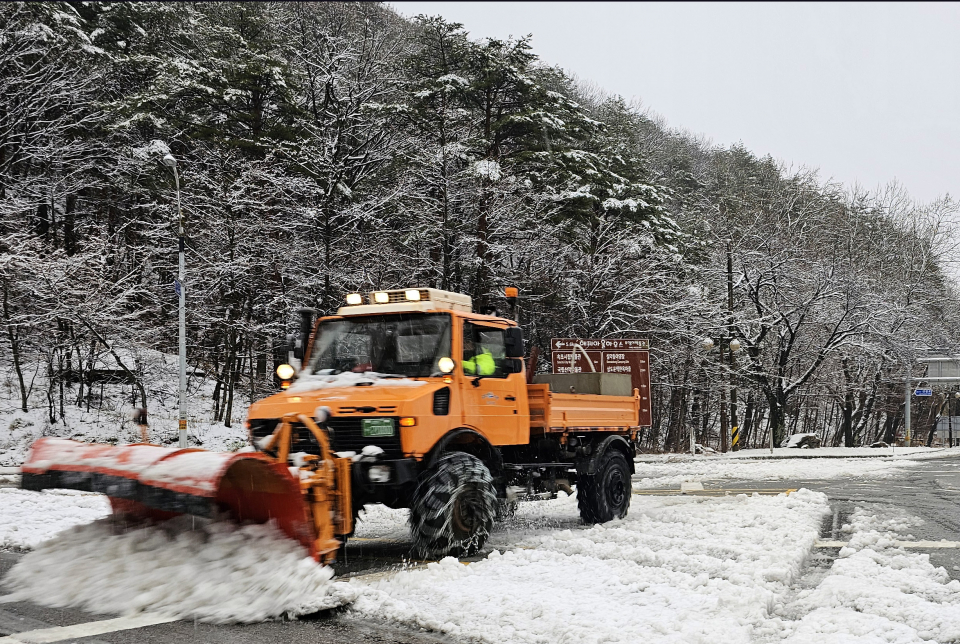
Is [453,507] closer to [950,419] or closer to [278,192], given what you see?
[278,192]

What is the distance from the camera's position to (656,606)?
6234 millimetres

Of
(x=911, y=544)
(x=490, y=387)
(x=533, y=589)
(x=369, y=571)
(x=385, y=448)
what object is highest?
(x=490, y=387)

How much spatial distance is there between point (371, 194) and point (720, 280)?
1783cm

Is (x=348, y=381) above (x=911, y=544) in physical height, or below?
above

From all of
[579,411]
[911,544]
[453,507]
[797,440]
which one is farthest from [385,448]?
[797,440]

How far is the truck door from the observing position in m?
9.06

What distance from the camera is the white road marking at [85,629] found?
17.5ft

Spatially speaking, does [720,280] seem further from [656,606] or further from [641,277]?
[656,606]

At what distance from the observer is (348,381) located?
863cm

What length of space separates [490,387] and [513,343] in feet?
1.73

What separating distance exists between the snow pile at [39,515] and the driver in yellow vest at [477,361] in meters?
3.63

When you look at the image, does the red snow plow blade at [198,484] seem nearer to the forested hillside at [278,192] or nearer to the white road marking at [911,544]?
the white road marking at [911,544]

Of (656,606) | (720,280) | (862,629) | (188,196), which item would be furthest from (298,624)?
(720,280)

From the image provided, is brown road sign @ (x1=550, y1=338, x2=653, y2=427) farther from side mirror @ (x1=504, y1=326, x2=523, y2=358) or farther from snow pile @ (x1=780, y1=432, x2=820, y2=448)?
side mirror @ (x1=504, y1=326, x2=523, y2=358)
